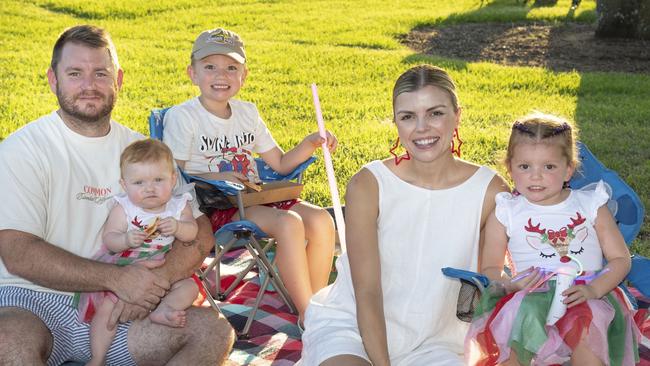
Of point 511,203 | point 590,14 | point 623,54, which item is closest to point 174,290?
point 511,203

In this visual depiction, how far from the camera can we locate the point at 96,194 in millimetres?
3305

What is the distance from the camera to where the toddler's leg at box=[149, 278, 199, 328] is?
10.2 feet

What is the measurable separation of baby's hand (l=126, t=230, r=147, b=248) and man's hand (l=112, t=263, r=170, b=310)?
0.09 metres

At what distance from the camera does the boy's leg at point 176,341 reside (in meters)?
3.14

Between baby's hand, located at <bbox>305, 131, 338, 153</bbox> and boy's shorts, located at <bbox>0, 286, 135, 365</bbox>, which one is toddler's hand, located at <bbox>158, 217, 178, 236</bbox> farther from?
baby's hand, located at <bbox>305, 131, 338, 153</bbox>

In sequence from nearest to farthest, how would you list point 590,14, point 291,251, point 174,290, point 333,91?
point 174,290 < point 291,251 < point 333,91 < point 590,14

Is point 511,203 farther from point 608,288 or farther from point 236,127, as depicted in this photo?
point 236,127

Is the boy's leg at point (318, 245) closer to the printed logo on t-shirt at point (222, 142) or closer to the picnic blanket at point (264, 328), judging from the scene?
the picnic blanket at point (264, 328)

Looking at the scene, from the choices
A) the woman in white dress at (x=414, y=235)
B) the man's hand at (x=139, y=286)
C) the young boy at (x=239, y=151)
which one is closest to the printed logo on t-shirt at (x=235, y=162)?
the young boy at (x=239, y=151)

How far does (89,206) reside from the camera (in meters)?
3.28

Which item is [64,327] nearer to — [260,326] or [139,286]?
[139,286]

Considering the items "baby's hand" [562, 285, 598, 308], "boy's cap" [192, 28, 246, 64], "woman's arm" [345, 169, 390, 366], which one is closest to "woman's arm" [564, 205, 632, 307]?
"baby's hand" [562, 285, 598, 308]

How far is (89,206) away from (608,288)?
6.35 ft

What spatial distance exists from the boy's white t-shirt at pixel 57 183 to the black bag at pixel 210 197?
631 millimetres
